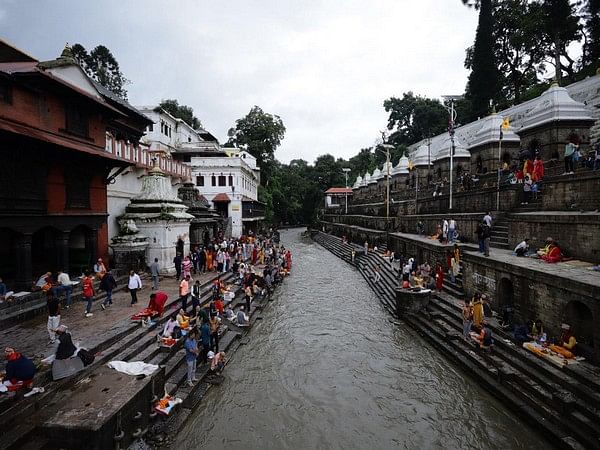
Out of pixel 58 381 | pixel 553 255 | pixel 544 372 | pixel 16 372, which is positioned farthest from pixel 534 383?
pixel 16 372

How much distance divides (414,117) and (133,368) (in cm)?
5972

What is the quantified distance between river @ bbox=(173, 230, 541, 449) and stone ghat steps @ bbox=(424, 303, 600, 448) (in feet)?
1.80

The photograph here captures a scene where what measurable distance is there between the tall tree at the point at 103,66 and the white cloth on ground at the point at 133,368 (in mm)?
51371

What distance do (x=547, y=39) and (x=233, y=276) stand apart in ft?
125

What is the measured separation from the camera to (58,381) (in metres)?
6.45

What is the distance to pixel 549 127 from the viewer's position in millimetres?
16547

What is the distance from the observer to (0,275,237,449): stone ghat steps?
528 centimetres

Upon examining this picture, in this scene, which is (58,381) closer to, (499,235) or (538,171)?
(499,235)

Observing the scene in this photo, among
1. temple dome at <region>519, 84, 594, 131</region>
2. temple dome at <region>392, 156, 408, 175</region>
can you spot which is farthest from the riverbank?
temple dome at <region>392, 156, 408, 175</region>

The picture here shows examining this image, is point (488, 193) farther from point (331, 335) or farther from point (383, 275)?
point (331, 335)

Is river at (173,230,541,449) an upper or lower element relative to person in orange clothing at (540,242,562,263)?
lower

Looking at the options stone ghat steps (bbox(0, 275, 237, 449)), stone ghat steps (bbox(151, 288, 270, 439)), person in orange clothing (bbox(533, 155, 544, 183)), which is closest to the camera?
stone ghat steps (bbox(0, 275, 237, 449))

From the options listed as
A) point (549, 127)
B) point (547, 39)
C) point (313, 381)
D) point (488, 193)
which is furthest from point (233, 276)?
point (547, 39)

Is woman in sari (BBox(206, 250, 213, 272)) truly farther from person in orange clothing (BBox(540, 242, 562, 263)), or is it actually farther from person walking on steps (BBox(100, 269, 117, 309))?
person in orange clothing (BBox(540, 242, 562, 263))
